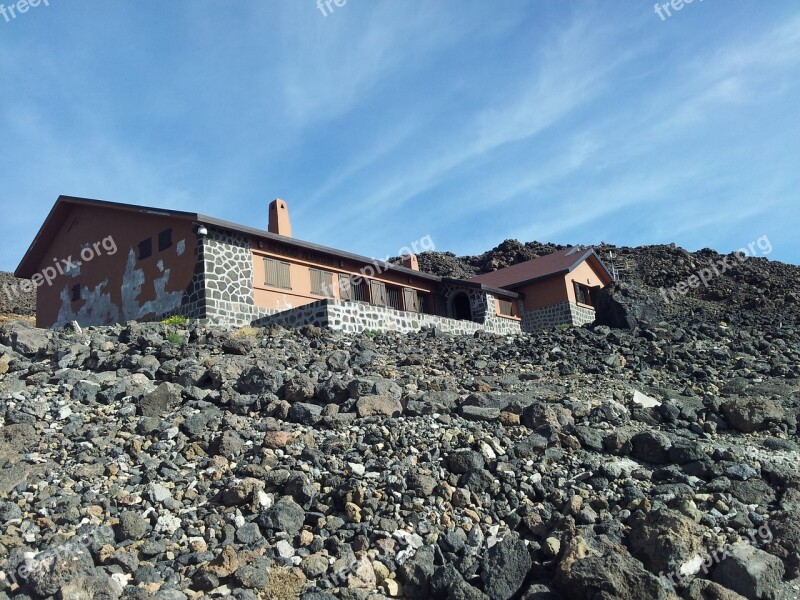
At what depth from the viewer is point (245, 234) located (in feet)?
62.6

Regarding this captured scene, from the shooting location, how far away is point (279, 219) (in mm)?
22391

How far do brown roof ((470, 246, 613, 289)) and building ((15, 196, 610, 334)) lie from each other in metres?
3.39

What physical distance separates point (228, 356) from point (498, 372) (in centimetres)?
576

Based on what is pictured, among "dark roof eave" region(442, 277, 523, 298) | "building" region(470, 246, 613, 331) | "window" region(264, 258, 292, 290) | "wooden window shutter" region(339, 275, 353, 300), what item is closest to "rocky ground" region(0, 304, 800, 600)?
"window" region(264, 258, 292, 290)

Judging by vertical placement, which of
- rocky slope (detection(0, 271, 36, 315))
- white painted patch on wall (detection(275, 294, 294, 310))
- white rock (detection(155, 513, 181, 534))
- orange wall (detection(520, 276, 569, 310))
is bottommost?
white rock (detection(155, 513, 181, 534))

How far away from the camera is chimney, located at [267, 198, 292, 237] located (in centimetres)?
2230

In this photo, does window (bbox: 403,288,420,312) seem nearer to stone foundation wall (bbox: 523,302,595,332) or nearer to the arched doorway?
the arched doorway

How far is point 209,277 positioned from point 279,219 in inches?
203

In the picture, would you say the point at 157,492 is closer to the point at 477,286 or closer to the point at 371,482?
the point at 371,482

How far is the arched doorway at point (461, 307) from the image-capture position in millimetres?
28234

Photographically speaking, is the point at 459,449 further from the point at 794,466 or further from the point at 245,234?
the point at 245,234

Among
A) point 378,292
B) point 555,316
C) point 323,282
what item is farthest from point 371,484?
point 555,316

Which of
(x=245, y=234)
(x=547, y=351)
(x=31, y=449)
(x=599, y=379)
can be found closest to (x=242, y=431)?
(x=31, y=449)

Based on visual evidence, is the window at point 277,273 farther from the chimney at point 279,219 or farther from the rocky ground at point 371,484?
the rocky ground at point 371,484
